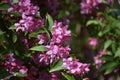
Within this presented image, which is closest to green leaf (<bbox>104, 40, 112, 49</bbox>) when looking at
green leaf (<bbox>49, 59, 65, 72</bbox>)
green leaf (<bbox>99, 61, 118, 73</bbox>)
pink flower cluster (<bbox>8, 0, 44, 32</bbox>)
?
green leaf (<bbox>99, 61, 118, 73</bbox>)

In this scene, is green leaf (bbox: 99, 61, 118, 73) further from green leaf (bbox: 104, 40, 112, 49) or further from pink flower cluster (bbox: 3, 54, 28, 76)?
pink flower cluster (bbox: 3, 54, 28, 76)

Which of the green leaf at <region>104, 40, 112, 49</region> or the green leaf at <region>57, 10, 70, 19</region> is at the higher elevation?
the green leaf at <region>57, 10, 70, 19</region>

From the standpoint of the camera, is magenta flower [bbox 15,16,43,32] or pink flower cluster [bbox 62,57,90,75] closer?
pink flower cluster [bbox 62,57,90,75]

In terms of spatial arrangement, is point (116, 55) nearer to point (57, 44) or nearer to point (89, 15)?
point (89, 15)

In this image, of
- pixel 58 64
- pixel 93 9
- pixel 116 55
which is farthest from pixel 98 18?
pixel 58 64

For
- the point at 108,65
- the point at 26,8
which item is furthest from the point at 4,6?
the point at 108,65
